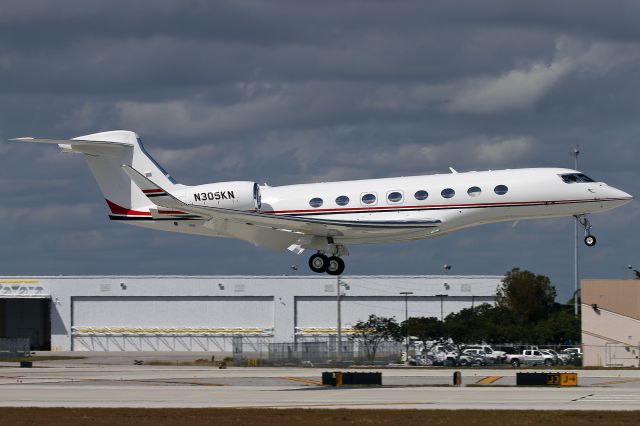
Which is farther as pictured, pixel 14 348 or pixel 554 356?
pixel 14 348

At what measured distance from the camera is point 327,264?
147ft

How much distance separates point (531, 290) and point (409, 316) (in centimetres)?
1070

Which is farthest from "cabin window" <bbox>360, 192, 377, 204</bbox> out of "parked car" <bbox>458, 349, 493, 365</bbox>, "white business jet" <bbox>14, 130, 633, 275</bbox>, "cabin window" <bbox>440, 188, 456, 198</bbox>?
"parked car" <bbox>458, 349, 493, 365</bbox>

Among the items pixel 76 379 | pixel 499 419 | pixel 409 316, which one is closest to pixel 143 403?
pixel 499 419

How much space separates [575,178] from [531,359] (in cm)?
2960

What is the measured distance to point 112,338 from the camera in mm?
103188

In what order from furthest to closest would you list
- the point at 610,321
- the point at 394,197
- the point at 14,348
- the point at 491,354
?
the point at 14,348, the point at 610,321, the point at 491,354, the point at 394,197

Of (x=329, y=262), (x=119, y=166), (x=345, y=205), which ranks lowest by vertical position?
(x=329, y=262)

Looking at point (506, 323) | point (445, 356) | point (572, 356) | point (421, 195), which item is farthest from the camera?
point (506, 323)

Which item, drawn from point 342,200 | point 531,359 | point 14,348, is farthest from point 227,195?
point 14,348

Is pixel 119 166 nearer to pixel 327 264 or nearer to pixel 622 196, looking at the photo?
pixel 327 264

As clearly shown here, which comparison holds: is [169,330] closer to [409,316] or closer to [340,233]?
[409,316]

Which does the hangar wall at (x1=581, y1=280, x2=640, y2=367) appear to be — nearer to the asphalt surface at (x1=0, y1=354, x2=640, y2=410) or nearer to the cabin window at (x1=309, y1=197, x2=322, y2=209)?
the asphalt surface at (x1=0, y1=354, x2=640, y2=410)

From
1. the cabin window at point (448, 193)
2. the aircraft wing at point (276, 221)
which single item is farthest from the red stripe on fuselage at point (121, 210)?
the cabin window at point (448, 193)
